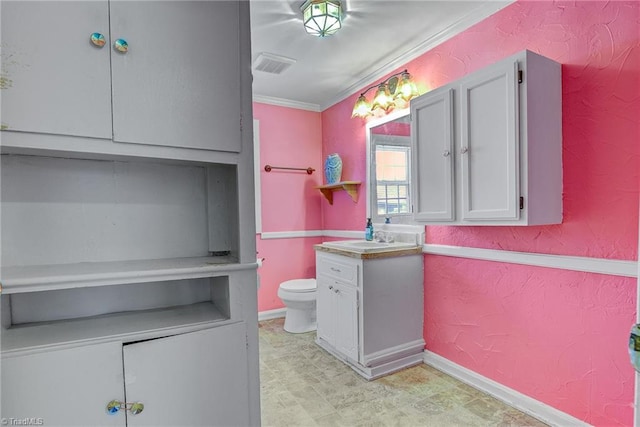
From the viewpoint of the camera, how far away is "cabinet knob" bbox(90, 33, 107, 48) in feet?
2.93

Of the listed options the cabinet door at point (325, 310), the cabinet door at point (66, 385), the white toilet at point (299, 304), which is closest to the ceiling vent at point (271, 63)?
the cabinet door at point (325, 310)

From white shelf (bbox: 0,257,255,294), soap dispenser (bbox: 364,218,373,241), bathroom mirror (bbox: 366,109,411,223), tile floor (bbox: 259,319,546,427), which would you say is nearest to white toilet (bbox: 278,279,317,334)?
tile floor (bbox: 259,319,546,427)

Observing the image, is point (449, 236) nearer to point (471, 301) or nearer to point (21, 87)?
point (471, 301)

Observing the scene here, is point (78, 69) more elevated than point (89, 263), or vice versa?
point (78, 69)

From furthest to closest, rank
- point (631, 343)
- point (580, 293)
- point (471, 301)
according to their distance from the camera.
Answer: point (471, 301)
point (580, 293)
point (631, 343)

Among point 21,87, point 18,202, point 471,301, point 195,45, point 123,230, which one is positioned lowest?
point 471,301

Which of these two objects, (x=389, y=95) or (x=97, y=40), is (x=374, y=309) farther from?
(x=97, y=40)

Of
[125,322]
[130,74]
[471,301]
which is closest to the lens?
[130,74]

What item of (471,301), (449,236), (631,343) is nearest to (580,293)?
(471,301)

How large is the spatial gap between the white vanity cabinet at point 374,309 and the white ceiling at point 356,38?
1512mm

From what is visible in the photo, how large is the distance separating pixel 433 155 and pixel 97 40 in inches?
68.2

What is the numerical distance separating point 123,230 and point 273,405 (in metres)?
1.37

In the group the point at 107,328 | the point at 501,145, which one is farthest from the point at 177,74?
the point at 501,145

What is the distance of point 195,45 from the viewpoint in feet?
3.41
